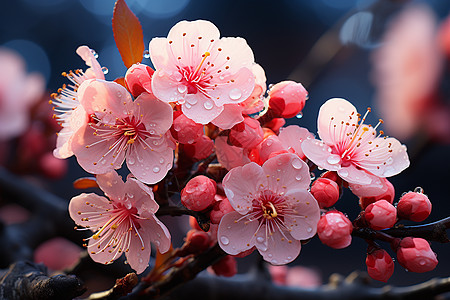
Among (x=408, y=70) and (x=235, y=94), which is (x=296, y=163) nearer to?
(x=235, y=94)

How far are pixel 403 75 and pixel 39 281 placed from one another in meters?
1.75

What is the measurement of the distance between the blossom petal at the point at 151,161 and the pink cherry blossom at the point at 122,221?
2 cm

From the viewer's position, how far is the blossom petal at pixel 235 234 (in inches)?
20.4

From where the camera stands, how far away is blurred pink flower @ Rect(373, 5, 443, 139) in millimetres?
1577

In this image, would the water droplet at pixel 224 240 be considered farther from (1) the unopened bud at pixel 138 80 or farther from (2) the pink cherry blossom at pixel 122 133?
(1) the unopened bud at pixel 138 80

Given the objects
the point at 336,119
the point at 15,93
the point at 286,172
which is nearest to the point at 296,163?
the point at 286,172

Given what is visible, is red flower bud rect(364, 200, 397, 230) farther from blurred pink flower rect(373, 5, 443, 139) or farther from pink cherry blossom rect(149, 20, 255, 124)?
blurred pink flower rect(373, 5, 443, 139)

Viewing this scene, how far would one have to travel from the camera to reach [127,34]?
0.60 metres

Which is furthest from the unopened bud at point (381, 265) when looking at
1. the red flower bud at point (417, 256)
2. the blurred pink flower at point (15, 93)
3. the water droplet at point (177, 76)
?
the blurred pink flower at point (15, 93)

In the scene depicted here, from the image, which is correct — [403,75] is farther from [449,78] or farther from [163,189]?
[163,189]

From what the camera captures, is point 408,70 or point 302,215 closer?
point 302,215

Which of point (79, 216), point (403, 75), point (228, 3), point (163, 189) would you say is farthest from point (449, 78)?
point (228, 3)

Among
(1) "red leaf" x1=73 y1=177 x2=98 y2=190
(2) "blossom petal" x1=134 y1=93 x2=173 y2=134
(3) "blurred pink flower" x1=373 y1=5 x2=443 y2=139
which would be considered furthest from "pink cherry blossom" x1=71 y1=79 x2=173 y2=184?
(3) "blurred pink flower" x1=373 y1=5 x2=443 y2=139

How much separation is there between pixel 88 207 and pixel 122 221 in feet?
0.22
